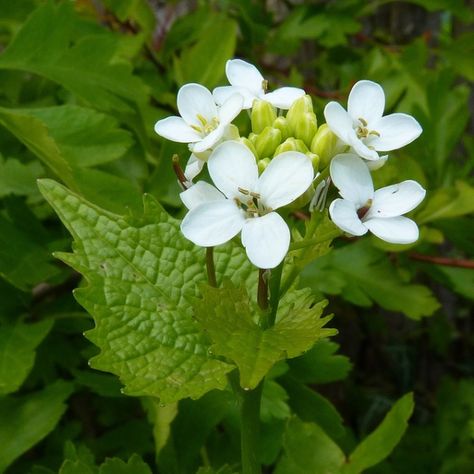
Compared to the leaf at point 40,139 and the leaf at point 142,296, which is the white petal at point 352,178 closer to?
the leaf at point 142,296

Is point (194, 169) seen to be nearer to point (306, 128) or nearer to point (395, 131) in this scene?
point (306, 128)

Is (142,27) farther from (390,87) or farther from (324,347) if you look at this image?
(324,347)

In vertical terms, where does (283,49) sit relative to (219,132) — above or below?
below

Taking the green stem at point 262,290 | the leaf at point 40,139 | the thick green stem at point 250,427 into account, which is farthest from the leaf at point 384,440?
the leaf at point 40,139

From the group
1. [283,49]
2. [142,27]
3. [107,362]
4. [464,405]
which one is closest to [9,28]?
[142,27]

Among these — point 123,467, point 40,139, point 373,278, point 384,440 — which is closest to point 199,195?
point 40,139

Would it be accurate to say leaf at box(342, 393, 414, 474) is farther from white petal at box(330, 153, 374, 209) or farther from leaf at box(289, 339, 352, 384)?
white petal at box(330, 153, 374, 209)
